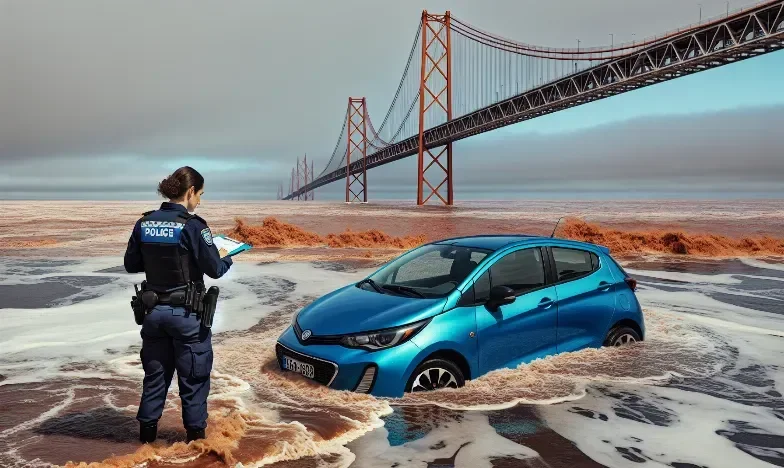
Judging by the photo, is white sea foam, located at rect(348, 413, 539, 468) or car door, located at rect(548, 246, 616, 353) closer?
white sea foam, located at rect(348, 413, 539, 468)

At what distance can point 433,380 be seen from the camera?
4.81 metres

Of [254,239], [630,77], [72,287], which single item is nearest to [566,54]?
[630,77]

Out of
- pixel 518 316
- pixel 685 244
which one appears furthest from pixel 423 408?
pixel 685 244

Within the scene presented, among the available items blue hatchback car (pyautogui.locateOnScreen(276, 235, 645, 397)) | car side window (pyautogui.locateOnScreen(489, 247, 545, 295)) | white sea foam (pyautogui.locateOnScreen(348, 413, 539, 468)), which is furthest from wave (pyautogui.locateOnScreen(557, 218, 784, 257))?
white sea foam (pyautogui.locateOnScreen(348, 413, 539, 468))

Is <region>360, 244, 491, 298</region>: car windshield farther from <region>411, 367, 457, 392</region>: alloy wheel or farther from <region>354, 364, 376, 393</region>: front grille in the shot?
<region>354, 364, 376, 393</region>: front grille

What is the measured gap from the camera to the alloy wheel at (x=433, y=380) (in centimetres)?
473

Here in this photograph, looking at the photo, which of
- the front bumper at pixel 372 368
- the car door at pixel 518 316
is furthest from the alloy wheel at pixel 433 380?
the car door at pixel 518 316

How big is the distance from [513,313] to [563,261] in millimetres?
978

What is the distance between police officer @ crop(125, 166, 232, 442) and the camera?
3.58 metres

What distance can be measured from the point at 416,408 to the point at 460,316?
809 millimetres

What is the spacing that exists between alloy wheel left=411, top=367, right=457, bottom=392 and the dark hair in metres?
2.27

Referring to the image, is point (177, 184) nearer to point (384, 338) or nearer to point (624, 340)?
point (384, 338)

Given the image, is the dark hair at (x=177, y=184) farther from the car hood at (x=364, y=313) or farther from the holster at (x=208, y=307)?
the car hood at (x=364, y=313)

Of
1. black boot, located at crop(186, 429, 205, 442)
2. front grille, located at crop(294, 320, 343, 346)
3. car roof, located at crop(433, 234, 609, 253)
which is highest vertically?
car roof, located at crop(433, 234, 609, 253)
